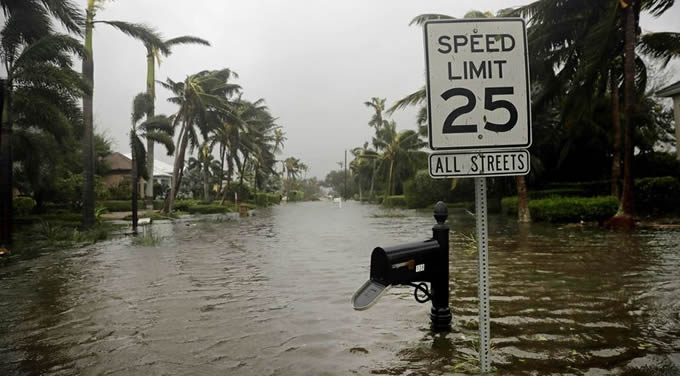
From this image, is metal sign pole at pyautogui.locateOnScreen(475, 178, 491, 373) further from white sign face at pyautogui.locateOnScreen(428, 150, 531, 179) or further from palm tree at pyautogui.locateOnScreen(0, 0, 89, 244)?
palm tree at pyautogui.locateOnScreen(0, 0, 89, 244)

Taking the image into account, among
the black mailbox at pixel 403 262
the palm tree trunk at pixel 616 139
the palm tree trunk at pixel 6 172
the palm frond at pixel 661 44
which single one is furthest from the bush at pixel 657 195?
the palm tree trunk at pixel 6 172

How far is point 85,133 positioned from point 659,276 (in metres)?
17.9

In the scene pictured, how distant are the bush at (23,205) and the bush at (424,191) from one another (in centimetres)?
2379

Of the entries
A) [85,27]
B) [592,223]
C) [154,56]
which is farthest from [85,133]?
[592,223]

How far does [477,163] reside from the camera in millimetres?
2830

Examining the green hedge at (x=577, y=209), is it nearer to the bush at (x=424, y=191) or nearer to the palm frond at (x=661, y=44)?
the palm frond at (x=661, y=44)

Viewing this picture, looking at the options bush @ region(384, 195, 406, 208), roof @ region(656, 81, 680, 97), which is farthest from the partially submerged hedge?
roof @ region(656, 81, 680, 97)

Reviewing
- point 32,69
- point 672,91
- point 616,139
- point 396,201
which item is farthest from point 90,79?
point 396,201

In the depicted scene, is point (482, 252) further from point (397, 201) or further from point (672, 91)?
point (397, 201)

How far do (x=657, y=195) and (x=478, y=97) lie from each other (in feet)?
52.6

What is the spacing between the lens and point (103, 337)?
4184 millimetres

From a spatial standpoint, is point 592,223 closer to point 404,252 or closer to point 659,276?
point 659,276

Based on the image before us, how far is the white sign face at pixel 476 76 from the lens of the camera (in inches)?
111

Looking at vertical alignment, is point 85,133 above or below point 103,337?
above
